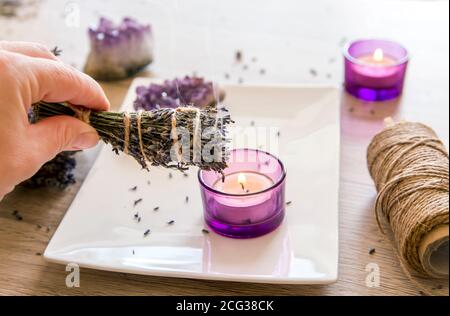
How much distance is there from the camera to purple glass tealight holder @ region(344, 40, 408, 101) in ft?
3.05

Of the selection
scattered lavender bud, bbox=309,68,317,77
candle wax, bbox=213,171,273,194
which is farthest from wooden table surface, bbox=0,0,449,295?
candle wax, bbox=213,171,273,194

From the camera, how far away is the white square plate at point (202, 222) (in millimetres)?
670

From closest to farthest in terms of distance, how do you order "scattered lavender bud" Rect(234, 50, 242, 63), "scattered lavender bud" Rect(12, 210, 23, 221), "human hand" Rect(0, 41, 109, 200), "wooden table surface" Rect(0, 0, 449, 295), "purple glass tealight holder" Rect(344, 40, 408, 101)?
"human hand" Rect(0, 41, 109, 200) < "wooden table surface" Rect(0, 0, 449, 295) < "scattered lavender bud" Rect(12, 210, 23, 221) < "purple glass tealight holder" Rect(344, 40, 408, 101) < "scattered lavender bud" Rect(234, 50, 242, 63)

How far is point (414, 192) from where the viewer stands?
64 centimetres

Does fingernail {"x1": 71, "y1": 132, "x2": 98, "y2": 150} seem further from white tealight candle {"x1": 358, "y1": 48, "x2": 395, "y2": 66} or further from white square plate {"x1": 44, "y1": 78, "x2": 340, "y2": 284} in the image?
white tealight candle {"x1": 358, "y1": 48, "x2": 395, "y2": 66}

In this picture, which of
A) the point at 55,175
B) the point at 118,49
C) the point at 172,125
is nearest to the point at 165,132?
the point at 172,125

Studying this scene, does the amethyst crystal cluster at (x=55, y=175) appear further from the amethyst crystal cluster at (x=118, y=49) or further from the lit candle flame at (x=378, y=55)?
the lit candle flame at (x=378, y=55)

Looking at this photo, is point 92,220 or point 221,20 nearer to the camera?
point 92,220

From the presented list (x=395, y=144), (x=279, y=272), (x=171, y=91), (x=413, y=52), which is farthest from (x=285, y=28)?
(x=279, y=272)

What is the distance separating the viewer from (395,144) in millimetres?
717
